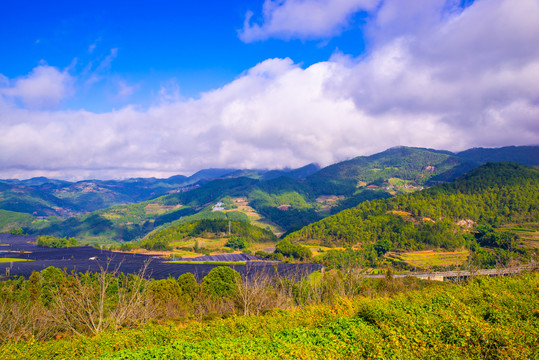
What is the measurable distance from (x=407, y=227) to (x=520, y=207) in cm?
5394

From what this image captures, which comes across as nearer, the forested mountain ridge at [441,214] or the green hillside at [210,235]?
the forested mountain ridge at [441,214]

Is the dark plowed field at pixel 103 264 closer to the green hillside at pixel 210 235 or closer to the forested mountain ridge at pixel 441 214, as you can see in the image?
the green hillside at pixel 210 235

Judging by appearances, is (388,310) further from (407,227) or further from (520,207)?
(520,207)

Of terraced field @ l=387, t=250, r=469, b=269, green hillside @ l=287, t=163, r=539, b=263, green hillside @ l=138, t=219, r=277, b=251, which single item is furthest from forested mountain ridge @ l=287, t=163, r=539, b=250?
green hillside @ l=138, t=219, r=277, b=251

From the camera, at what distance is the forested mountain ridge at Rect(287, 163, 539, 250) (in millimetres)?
120688

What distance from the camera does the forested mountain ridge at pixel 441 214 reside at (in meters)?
121

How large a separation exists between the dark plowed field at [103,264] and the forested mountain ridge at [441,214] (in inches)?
1791

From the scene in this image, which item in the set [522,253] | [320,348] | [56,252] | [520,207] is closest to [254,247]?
[56,252]

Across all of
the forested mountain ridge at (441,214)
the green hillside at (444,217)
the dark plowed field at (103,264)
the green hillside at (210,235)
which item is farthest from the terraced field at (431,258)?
the green hillside at (210,235)

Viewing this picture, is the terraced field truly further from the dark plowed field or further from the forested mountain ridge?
the dark plowed field

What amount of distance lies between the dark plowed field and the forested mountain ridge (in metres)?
45.5

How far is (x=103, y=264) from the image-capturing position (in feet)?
316

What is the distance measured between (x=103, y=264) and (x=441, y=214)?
14665 centimetres

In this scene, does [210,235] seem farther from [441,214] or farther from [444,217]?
[444,217]
